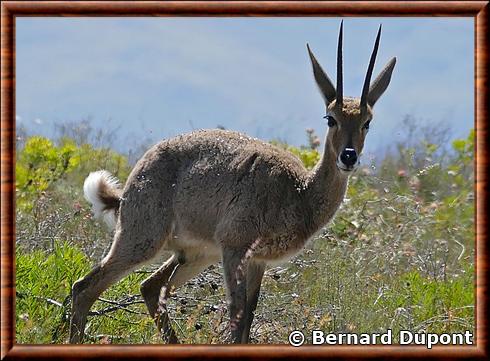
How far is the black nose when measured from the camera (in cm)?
841

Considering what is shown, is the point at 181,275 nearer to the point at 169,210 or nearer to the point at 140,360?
the point at 169,210

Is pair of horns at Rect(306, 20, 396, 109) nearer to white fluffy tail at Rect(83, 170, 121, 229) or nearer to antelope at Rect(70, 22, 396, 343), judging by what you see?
antelope at Rect(70, 22, 396, 343)

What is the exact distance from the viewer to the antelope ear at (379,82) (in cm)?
898

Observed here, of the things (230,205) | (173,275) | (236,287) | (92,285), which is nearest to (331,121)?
(230,205)

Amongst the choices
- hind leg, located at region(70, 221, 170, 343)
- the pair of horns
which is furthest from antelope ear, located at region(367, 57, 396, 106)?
hind leg, located at region(70, 221, 170, 343)

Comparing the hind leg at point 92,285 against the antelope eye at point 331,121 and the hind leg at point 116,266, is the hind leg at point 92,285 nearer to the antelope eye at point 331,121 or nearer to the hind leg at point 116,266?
the hind leg at point 116,266

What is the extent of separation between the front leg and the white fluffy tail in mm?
1452

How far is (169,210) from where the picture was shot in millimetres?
9086

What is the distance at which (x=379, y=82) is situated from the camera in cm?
898

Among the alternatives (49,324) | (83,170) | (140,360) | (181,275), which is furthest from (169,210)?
(83,170)

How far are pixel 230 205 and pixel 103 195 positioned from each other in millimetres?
1318
